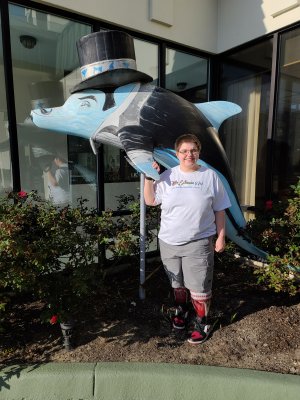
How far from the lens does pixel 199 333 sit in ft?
9.04

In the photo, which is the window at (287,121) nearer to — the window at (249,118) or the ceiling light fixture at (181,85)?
the window at (249,118)

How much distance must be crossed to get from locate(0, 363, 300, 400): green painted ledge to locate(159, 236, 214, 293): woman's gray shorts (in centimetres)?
64

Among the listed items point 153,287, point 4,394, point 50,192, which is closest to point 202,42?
point 50,192

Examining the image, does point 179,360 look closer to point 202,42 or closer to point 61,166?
point 61,166

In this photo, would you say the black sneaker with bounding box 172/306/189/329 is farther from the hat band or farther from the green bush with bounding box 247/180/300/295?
the hat band

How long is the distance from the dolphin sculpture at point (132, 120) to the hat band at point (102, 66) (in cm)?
16

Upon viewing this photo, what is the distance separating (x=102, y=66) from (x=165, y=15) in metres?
1.97

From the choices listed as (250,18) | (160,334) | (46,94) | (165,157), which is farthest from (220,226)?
(250,18)

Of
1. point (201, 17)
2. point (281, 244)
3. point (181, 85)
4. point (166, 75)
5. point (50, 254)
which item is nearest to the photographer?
point (50, 254)

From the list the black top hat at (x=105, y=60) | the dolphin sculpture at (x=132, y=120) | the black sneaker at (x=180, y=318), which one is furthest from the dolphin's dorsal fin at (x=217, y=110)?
the black sneaker at (x=180, y=318)

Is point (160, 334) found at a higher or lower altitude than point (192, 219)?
lower

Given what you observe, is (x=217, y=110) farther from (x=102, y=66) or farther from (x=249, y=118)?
(x=249, y=118)

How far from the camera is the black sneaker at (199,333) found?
2.73 meters

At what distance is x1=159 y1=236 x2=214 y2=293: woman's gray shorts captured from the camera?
104 inches
